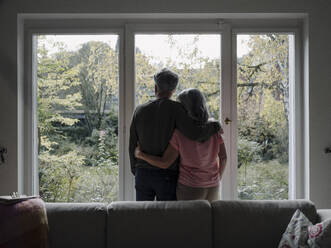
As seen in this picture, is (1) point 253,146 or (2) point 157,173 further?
(1) point 253,146

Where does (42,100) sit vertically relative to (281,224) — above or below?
above

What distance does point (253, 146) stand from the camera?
296cm

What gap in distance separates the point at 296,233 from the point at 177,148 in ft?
2.84

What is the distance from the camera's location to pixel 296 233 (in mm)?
1856

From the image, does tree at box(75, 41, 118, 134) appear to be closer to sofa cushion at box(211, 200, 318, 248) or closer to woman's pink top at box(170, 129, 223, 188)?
woman's pink top at box(170, 129, 223, 188)

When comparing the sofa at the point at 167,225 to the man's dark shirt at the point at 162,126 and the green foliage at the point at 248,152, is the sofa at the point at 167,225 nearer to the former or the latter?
the man's dark shirt at the point at 162,126

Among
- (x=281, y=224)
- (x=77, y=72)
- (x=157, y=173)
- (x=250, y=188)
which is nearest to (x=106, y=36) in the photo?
(x=77, y=72)

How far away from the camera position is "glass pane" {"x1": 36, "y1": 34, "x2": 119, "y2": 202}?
2912 mm

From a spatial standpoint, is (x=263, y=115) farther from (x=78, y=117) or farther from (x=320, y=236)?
(x=78, y=117)

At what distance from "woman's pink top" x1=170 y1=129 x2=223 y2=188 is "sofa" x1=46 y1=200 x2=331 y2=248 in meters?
0.25

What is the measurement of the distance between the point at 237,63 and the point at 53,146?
175 cm

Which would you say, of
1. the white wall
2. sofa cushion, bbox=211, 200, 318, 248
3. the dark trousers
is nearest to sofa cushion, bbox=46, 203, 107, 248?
the dark trousers

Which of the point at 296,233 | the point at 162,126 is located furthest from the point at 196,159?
the point at 296,233

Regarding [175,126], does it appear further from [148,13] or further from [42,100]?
[42,100]
